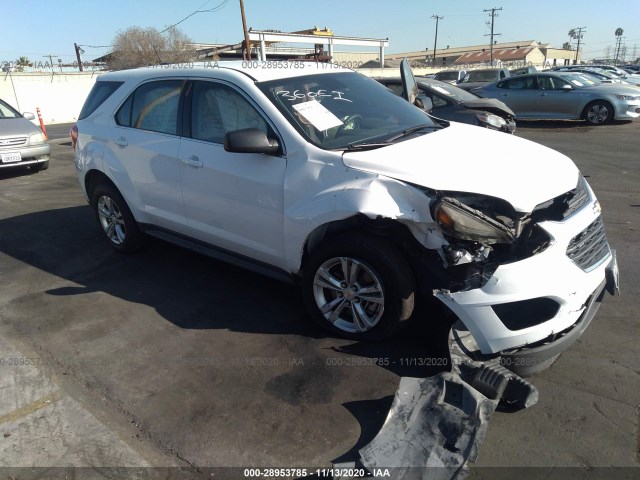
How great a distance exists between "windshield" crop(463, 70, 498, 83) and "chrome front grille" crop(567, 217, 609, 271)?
72.8 feet

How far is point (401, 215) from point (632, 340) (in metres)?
1.93

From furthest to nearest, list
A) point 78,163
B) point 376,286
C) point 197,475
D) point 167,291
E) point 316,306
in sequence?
point 78,163 → point 167,291 → point 316,306 → point 376,286 → point 197,475

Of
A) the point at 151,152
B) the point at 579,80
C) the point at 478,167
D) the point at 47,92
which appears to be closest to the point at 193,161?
the point at 151,152

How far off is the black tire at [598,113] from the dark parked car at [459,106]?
16.2ft

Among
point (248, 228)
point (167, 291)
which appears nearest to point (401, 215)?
point (248, 228)

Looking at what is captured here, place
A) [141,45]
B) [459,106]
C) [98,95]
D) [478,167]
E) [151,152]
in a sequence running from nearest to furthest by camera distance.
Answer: [478,167], [151,152], [98,95], [459,106], [141,45]

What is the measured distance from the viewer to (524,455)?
2.47m

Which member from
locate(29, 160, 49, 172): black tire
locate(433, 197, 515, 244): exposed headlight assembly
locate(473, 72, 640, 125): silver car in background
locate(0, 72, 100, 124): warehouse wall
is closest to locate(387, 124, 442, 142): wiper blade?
locate(433, 197, 515, 244): exposed headlight assembly

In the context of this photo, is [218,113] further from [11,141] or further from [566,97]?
[566,97]

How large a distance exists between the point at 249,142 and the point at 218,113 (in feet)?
2.57

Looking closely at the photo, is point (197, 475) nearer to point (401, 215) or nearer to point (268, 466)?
point (268, 466)

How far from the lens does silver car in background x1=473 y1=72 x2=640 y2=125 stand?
13258mm

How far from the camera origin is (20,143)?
31.4ft

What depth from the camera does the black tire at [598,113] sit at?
13430 mm
